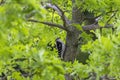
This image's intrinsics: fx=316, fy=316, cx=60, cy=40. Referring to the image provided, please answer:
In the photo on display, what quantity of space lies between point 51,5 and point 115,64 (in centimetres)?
241

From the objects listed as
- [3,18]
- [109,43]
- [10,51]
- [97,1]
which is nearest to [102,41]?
[109,43]

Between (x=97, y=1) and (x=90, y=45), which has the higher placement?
(x=97, y=1)

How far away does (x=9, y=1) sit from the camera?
2.08 meters

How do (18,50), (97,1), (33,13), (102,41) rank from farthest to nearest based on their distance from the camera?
(97,1)
(18,50)
(102,41)
(33,13)

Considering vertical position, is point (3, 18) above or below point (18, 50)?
above

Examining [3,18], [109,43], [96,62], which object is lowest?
[96,62]

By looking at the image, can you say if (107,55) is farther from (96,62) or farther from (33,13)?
(33,13)

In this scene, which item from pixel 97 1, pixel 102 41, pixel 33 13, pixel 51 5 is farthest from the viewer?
pixel 51 5

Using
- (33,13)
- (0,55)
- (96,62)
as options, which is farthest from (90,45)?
(33,13)

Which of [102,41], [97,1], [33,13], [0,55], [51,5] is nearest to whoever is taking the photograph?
[33,13]

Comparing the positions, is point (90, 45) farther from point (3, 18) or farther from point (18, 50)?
point (3, 18)

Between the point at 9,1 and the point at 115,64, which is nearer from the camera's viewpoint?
the point at 9,1

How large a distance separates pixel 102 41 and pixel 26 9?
87 cm

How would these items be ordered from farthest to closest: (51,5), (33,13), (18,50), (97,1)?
(51,5), (97,1), (18,50), (33,13)
